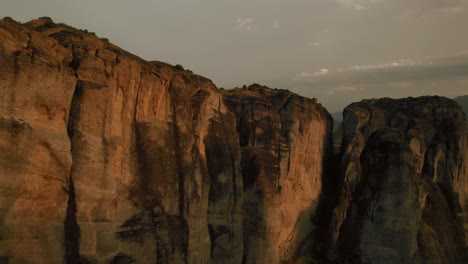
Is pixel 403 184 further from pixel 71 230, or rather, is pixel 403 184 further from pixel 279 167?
pixel 71 230

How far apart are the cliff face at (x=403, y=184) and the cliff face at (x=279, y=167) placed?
2976 millimetres

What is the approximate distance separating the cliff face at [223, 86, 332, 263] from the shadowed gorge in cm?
11

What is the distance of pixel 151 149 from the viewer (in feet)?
68.1

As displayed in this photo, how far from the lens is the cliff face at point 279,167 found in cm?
2955

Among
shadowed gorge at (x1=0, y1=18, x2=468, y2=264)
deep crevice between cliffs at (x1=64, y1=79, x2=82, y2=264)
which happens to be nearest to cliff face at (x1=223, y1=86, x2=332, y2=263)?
shadowed gorge at (x1=0, y1=18, x2=468, y2=264)

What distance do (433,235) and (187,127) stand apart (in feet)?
82.6

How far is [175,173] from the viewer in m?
21.8

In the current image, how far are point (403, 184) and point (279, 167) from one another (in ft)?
35.3

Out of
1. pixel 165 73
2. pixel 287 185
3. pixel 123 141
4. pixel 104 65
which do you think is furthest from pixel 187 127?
pixel 287 185

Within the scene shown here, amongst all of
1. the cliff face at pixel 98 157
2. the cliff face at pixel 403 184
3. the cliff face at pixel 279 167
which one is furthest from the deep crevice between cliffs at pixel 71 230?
the cliff face at pixel 403 184

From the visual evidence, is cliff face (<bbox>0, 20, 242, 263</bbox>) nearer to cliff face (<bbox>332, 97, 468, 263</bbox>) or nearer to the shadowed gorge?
the shadowed gorge

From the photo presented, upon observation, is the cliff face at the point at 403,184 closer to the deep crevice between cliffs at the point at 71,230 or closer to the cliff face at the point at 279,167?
the cliff face at the point at 279,167

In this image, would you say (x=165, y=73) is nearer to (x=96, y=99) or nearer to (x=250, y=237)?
(x=96, y=99)

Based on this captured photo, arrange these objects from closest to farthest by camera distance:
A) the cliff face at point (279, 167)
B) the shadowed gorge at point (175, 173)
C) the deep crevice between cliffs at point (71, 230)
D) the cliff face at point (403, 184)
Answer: the shadowed gorge at point (175, 173)
the deep crevice between cliffs at point (71, 230)
the cliff face at point (403, 184)
the cliff face at point (279, 167)
